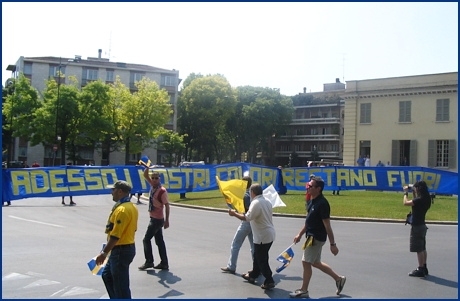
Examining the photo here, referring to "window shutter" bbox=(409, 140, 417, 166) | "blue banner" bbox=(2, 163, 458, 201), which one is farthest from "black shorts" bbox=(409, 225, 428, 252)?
"window shutter" bbox=(409, 140, 417, 166)

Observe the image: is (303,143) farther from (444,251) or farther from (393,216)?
(444,251)

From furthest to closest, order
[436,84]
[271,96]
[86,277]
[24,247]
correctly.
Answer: [271,96]
[436,84]
[24,247]
[86,277]

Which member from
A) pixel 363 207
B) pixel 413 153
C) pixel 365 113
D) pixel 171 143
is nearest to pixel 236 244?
pixel 363 207

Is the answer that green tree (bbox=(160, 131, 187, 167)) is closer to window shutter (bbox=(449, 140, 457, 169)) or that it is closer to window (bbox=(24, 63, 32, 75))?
A: window (bbox=(24, 63, 32, 75))

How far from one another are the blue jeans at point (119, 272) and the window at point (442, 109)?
3848 cm

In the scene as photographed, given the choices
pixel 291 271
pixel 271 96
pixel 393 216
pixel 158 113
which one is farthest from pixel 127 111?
pixel 291 271

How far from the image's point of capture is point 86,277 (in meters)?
8.62

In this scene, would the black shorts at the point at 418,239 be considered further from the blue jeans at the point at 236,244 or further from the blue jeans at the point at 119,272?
the blue jeans at the point at 119,272

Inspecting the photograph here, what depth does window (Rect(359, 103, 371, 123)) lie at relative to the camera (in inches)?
1729

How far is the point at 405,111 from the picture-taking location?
4191 cm

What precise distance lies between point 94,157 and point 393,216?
62.7m

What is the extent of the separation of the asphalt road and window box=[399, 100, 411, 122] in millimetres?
26209

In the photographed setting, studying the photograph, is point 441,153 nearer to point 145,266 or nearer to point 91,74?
point 145,266

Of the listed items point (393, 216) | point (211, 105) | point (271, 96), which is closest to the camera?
point (393, 216)
